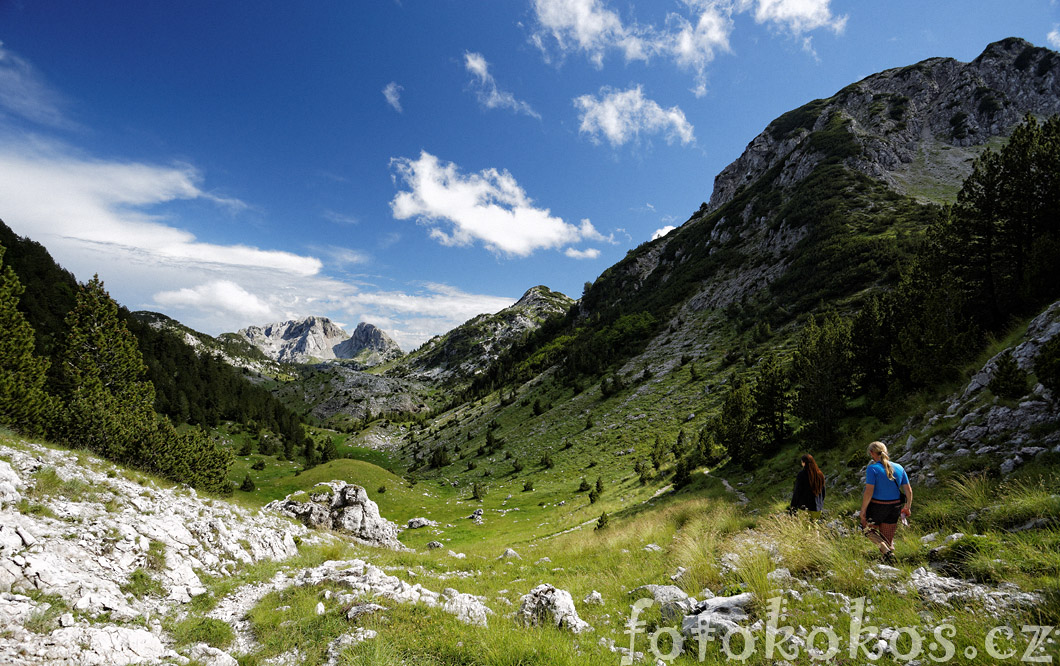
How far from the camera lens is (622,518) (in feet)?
77.2

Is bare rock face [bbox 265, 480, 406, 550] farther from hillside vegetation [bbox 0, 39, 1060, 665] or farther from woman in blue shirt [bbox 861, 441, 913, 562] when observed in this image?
woman in blue shirt [bbox 861, 441, 913, 562]

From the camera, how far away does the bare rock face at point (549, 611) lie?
26.1 feet

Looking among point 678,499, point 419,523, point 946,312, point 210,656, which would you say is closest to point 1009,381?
point 946,312

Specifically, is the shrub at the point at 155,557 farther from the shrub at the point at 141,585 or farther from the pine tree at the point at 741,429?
the pine tree at the point at 741,429

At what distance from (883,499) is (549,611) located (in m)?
8.33

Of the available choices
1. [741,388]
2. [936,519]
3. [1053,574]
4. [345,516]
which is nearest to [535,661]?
[1053,574]

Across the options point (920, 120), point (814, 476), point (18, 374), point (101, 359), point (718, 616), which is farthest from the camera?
point (920, 120)

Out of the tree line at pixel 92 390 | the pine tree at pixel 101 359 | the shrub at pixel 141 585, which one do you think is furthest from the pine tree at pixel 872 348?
the pine tree at pixel 101 359

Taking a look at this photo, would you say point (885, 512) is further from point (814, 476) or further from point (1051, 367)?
point (1051, 367)

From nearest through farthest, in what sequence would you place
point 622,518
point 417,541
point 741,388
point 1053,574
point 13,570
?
point 1053,574
point 13,570
point 622,518
point 741,388
point 417,541

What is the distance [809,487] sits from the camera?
11.5 meters

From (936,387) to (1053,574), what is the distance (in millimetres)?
15658

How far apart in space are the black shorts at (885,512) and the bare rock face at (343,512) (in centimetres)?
2864

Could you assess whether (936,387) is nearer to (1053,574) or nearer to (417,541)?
(1053,574)
